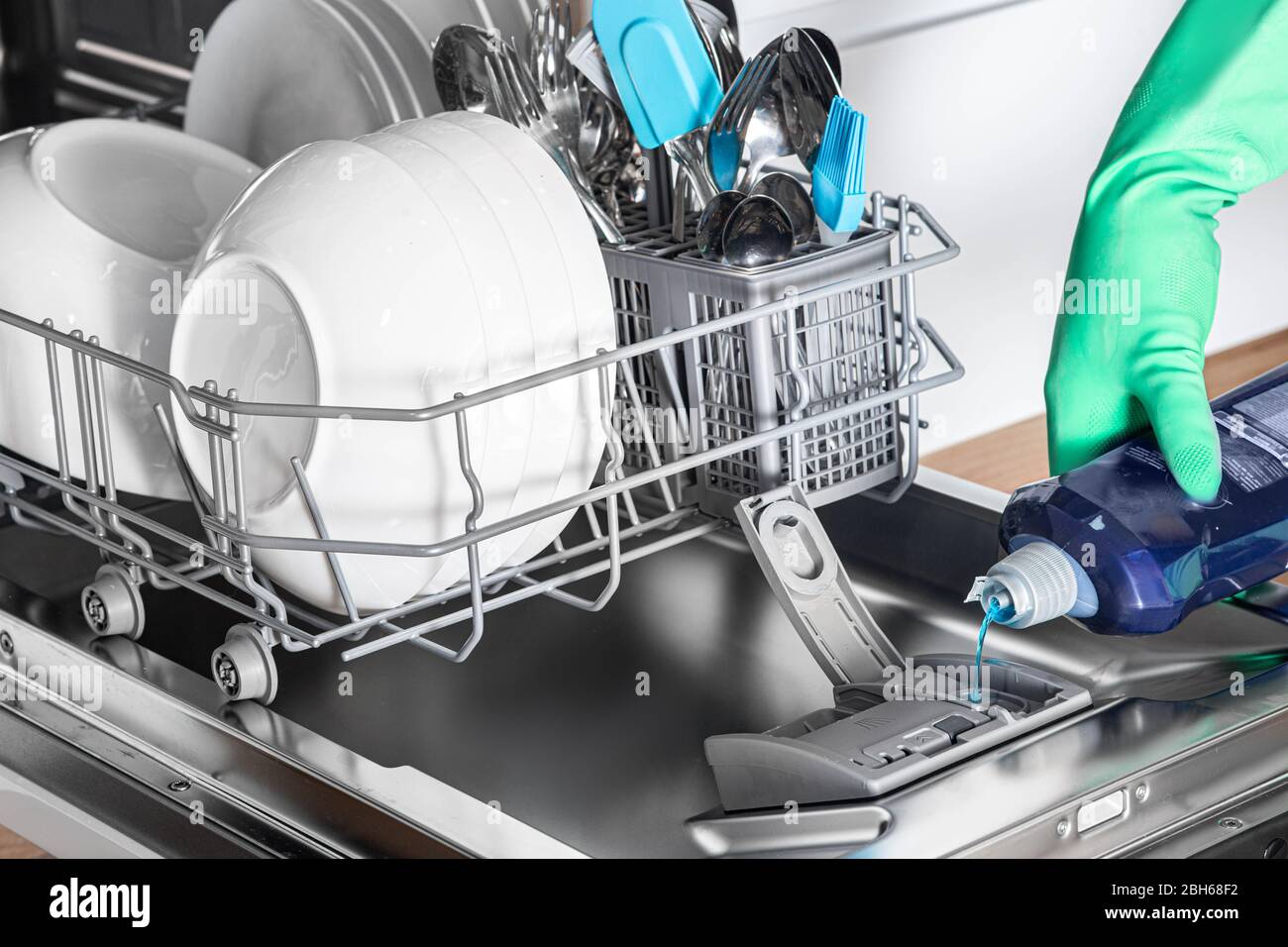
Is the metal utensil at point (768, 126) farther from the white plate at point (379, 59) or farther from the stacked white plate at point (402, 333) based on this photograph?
the white plate at point (379, 59)

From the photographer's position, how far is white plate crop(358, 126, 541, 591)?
661mm

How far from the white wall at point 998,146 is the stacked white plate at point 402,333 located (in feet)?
2.39

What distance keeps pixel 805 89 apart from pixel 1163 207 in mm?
201

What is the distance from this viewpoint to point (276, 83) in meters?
0.97

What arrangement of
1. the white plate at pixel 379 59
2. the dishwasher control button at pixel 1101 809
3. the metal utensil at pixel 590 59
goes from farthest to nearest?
the white plate at pixel 379 59 → the metal utensil at pixel 590 59 → the dishwasher control button at pixel 1101 809

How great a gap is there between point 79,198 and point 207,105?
0.73ft

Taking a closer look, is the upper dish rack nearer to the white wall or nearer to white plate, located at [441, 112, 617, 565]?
white plate, located at [441, 112, 617, 565]

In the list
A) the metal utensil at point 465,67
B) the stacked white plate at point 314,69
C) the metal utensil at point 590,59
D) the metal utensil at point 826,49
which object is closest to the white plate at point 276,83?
the stacked white plate at point 314,69

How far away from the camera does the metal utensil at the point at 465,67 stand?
0.83 metres

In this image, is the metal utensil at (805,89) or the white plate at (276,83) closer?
the metal utensil at (805,89)

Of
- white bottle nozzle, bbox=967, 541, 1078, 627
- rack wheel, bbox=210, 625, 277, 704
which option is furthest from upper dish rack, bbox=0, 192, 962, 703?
white bottle nozzle, bbox=967, 541, 1078, 627

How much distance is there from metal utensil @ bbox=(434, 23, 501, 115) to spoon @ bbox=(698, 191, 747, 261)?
164 mm

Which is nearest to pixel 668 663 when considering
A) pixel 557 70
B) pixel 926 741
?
pixel 926 741

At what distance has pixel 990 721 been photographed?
63 cm
